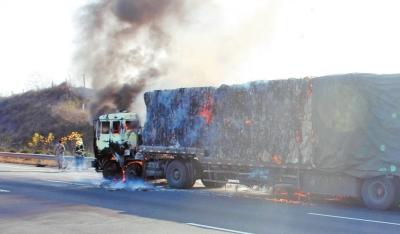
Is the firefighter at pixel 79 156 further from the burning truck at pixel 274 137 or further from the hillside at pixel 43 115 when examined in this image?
the hillside at pixel 43 115

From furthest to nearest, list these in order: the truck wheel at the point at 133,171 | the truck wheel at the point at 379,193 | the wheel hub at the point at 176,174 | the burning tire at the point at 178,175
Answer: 1. the truck wheel at the point at 133,171
2. the wheel hub at the point at 176,174
3. the burning tire at the point at 178,175
4. the truck wheel at the point at 379,193

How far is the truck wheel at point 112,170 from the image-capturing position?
19953mm

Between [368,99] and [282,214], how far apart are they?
3.72m

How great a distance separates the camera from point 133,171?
64.5 feet

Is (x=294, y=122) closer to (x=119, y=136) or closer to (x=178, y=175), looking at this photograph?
(x=178, y=175)

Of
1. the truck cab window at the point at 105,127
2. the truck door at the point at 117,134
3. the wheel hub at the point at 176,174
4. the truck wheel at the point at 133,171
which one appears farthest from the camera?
the truck cab window at the point at 105,127

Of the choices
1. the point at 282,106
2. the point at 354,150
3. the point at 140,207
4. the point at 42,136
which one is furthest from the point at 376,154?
the point at 42,136

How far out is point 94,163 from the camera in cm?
2067

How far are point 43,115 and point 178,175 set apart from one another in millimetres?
36187

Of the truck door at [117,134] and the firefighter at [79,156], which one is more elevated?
the truck door at [117,134]

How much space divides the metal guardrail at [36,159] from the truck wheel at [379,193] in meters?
16.4

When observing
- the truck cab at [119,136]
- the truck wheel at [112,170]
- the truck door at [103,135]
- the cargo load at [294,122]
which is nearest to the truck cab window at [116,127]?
the truck cab at [119,136]

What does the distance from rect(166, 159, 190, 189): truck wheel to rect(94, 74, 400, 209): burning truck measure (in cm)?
3

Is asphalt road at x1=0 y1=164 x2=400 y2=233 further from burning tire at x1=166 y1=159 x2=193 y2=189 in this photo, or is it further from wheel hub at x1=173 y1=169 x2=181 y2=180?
wheel hub at x1=173 y1=169 x2=181 y2=180
